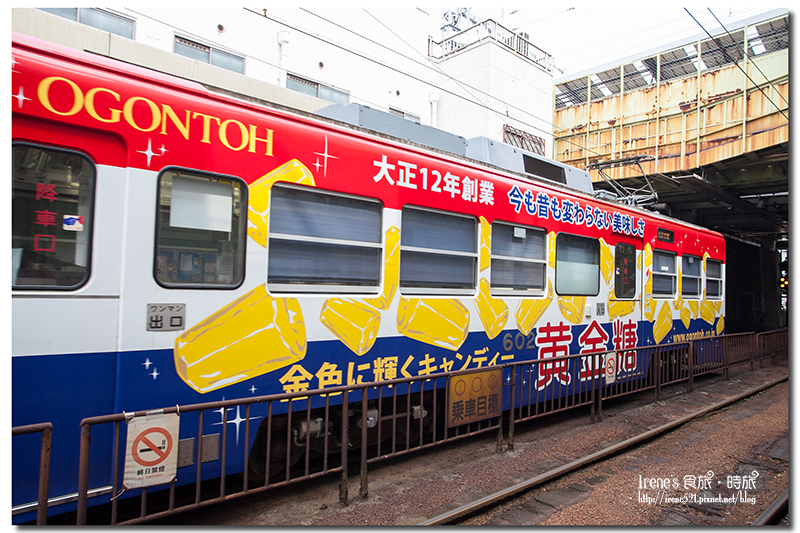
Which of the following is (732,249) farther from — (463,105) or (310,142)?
(310,142)

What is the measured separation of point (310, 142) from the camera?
3.92 m

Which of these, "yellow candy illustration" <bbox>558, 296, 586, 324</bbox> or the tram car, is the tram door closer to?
"yellow candy illustration" <bbox>558, 296, 586, 324</bbox>

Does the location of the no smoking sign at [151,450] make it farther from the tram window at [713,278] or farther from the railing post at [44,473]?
the tram window at [713,278]

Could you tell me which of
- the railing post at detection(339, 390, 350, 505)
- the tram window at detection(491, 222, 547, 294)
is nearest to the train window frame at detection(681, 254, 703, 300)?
the tram window at detection(491, 222, 547, 294)

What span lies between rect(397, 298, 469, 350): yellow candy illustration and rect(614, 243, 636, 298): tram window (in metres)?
3.47

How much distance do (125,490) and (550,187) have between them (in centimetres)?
561

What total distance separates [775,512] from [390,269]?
12.1 ft

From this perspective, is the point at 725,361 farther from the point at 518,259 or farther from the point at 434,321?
the point at 434,321

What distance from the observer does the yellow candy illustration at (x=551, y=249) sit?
6062mm

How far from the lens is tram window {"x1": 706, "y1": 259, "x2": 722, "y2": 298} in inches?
381

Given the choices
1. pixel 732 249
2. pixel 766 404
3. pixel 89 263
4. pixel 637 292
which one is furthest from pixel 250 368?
pixel 732 249

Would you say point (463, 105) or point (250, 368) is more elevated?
point (463, 105)

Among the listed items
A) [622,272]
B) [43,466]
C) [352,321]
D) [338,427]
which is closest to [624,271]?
[622,272]

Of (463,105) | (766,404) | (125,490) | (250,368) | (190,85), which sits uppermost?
(463,105)
